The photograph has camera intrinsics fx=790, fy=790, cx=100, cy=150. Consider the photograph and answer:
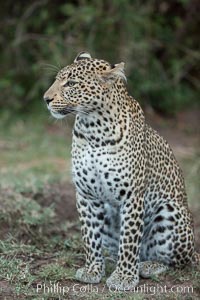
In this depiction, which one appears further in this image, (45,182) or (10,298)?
(45,182)

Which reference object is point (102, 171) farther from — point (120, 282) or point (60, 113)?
point (120, 282)

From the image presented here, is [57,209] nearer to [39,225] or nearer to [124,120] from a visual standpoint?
[39,225]

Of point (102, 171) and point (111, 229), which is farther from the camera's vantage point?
point (111, 229)

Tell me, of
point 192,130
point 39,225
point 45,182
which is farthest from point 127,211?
point 192,130

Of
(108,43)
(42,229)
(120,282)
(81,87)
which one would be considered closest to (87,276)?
(120,282)

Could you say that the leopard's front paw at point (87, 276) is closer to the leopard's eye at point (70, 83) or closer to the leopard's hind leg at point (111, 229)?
the leopard's hind leg at point (111, 229)

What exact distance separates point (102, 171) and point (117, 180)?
143 millimetres

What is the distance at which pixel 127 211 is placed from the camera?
6.41 meters

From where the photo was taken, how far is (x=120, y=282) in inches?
252

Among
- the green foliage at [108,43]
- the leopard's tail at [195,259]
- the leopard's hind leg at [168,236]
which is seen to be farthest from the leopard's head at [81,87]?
the green foliage at [108,43]

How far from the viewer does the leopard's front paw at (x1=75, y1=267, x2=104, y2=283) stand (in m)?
6.57

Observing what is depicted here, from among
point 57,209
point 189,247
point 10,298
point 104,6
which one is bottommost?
point 10,298

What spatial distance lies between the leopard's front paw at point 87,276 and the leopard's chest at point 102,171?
681 mm

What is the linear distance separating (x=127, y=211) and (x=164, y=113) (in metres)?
8.38
